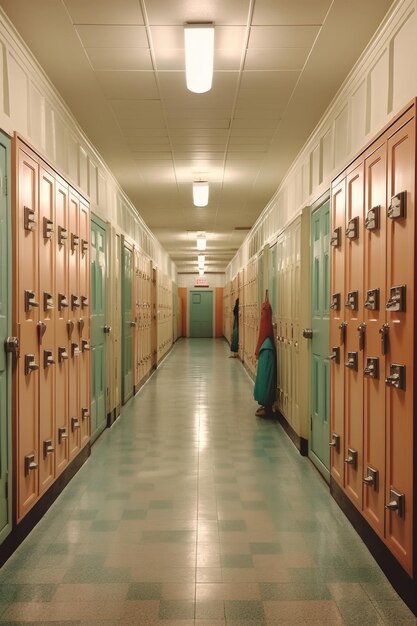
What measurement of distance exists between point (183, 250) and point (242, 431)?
10.3 meters

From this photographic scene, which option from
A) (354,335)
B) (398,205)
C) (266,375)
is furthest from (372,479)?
(266,375)

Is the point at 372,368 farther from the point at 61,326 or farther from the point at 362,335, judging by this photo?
the point at 61,326

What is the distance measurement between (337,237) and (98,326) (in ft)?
9.34

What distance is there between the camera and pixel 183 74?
150 inches

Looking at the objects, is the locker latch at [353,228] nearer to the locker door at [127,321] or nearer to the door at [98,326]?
the door at [98,326]

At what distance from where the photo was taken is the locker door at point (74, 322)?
14.0ft

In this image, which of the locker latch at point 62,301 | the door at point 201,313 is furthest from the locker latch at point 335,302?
the door at point 201,313

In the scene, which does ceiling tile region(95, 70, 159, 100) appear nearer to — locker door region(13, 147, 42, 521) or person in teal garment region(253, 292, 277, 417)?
locker door region(13, 147, 42, 521)

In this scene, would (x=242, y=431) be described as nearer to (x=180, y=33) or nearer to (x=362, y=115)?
(x=362, y=115)

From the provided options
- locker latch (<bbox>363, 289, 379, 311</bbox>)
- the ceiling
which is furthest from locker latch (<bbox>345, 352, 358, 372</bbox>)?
the ceiling

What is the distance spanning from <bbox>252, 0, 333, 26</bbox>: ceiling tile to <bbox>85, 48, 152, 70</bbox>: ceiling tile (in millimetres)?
819

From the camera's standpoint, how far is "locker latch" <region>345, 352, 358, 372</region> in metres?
3.30

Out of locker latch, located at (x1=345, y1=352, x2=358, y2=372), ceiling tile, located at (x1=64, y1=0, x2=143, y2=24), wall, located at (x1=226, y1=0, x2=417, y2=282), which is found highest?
ceiling tile, located at (x1=64, y1=0, x2=143, y2=24)

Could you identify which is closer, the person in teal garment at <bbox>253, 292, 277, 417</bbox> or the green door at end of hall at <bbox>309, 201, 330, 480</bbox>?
the green door at end of hall at <bbox>309, 201, 330, 480</bbox>
